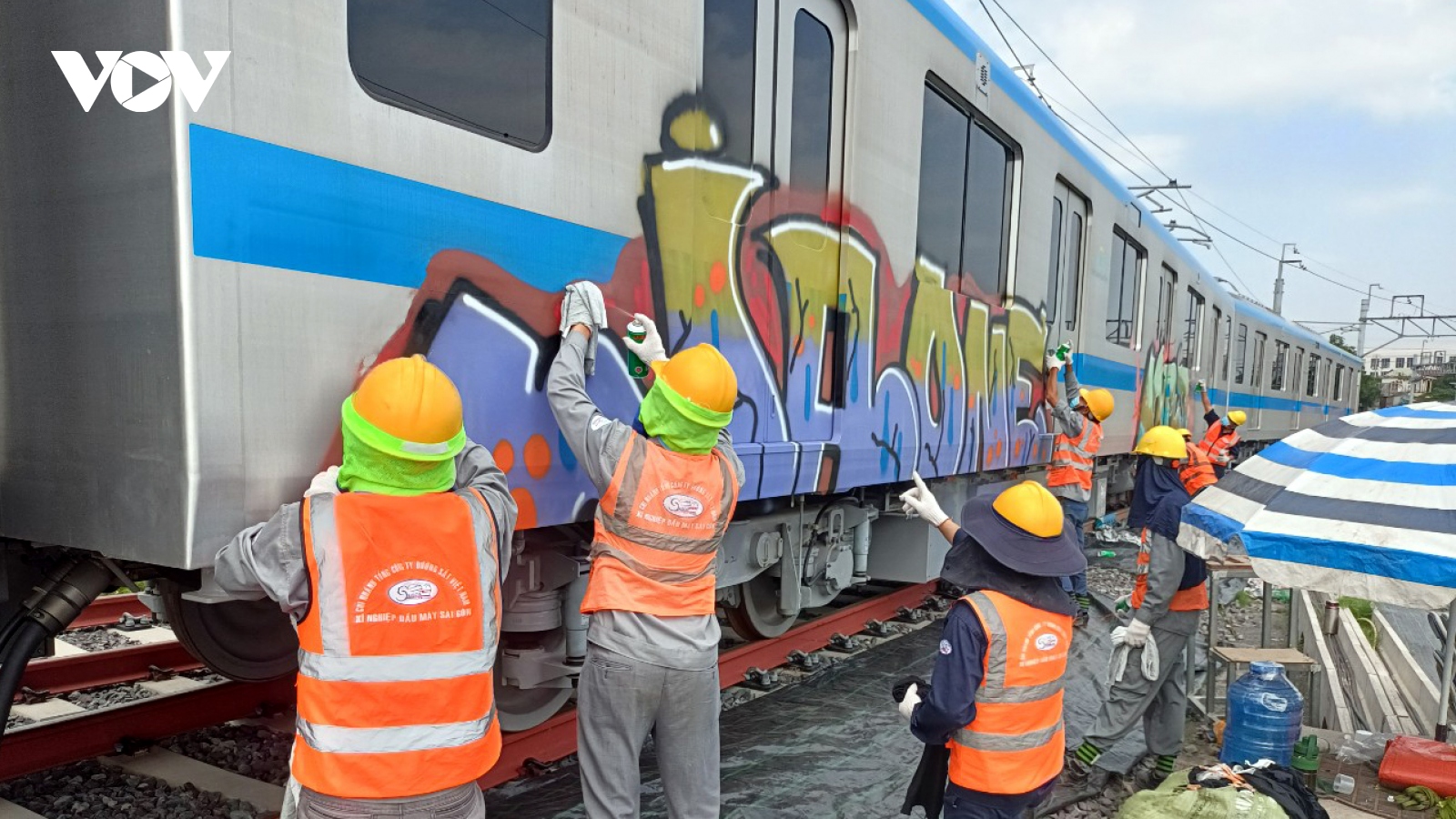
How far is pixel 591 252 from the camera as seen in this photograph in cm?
307

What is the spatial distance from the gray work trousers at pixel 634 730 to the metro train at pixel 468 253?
0.53 metres

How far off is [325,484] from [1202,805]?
9.04ft

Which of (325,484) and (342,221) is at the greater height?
(342,221)

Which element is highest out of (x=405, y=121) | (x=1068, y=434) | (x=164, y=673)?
(x=405, y=121)

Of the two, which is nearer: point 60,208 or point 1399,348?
point 60,208

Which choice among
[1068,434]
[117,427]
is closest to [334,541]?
[117,427]

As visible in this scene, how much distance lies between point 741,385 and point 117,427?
2.16 m

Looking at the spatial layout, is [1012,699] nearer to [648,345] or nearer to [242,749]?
[648,345]

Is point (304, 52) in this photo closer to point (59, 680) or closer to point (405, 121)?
point (405, 121)

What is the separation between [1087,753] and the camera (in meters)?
4.47

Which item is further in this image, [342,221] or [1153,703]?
[1153,703]

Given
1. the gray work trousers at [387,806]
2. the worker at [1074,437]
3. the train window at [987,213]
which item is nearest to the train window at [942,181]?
the train window at [987,213]

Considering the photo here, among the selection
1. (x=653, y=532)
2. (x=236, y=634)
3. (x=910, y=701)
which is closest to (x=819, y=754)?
(x=910, y=701)

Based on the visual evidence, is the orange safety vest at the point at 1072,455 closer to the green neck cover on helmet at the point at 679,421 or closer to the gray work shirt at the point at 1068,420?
the gray work shirt at the point at 1068,420
